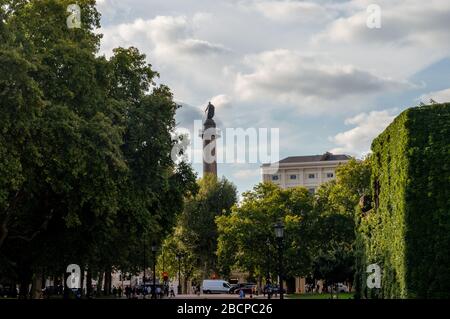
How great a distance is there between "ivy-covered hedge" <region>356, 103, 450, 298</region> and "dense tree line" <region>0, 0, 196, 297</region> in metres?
13.4

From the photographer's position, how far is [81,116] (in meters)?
39.1

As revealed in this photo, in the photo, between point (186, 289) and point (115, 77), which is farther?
point (186, 289)

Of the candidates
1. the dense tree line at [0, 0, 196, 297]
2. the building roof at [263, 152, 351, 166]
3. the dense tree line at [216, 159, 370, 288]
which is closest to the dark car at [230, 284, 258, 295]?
the dense tree line at [216, 159, 370, 288]

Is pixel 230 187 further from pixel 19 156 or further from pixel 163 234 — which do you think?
pixel 19 156

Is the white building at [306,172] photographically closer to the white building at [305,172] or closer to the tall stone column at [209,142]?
the white building at [305,172]

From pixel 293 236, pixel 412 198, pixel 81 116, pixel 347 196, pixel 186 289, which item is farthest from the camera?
pixel 186 289

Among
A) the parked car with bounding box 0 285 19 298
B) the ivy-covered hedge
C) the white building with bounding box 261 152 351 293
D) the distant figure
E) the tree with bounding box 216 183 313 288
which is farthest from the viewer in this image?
the white building with bounding box 261 152 351 293

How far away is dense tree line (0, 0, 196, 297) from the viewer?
109 feet

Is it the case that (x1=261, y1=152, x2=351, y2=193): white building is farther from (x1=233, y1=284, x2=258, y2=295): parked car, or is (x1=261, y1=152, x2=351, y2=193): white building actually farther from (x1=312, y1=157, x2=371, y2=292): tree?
(x1=233, y1=284, x2=258, y2=295): parked car

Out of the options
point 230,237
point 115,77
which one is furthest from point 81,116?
point 230,237

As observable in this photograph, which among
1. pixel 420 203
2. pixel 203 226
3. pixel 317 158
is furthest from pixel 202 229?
pixel 317 158

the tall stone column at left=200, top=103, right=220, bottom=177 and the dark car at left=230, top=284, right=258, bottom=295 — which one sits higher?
the tall stone column at left=200, top=103, right=220, bottom=177

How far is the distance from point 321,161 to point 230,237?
90424 mm

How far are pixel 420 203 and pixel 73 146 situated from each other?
15.5 m
